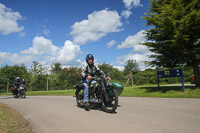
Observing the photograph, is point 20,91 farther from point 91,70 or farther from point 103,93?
point 103,93

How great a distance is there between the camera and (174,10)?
9.23 meters

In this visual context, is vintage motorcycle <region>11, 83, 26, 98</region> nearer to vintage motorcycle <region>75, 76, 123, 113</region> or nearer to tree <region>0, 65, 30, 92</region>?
vintage motorcycle <region>75, 76, 123, 113</region>

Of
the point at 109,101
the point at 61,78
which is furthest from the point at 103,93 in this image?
the point at 61,78

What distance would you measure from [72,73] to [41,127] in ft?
67.7

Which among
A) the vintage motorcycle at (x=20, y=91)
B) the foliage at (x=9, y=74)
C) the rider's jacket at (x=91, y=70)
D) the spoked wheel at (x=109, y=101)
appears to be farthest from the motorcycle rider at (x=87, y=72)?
the foliage at (x=9, y=74)

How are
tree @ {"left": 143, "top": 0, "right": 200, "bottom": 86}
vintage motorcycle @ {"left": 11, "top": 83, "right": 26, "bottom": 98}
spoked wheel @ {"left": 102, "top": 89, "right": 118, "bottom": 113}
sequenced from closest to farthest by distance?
1. spoked wheel @ {"left": 102, "top": 89, "right": 118, "bottom": 113}
2. tree @ {"left": 143, "top": 0, "right": 200, "bottom": 86}
3. vintage motorcycle @ {"left": 11, "top": 83, "right": 26, "bottom": 98}

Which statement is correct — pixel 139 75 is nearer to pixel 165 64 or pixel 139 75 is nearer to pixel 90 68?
pixel 165 64

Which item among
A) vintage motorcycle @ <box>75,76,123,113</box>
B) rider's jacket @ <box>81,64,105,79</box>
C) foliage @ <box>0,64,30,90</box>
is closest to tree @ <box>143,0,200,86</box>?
rider's jacket @ <box>81,64,105,79</box>

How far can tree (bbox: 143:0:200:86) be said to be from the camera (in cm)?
920

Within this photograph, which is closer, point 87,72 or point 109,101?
point 109,101

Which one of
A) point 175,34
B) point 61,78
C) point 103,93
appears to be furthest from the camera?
point 61,78

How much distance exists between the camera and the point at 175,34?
9.56m

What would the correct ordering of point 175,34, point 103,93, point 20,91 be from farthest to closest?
point 20,91, point 175,34, point 103,93

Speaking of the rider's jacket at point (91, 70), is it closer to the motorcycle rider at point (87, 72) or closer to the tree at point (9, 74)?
the motorcycle rider at point (87, 72)
